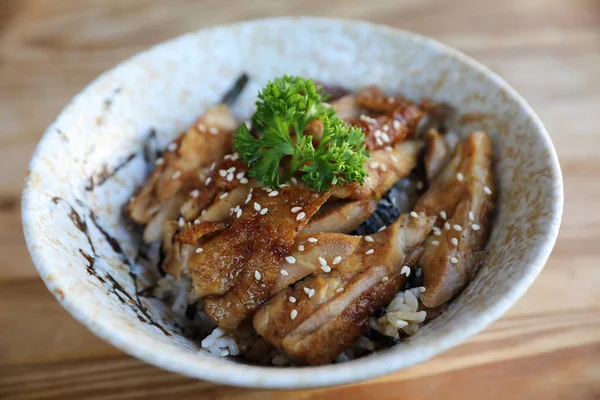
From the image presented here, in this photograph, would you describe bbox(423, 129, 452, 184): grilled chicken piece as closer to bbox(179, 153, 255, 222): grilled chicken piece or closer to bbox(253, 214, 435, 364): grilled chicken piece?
bbox(253, 214, 435, 364): grilled chicken piece

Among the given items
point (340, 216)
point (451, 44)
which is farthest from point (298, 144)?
→ point (451, 44)

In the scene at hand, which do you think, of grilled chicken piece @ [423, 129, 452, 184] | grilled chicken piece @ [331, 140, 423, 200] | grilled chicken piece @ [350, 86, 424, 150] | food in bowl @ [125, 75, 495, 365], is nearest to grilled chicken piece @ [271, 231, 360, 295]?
food in bowl @ [125, 75, 495, 365]

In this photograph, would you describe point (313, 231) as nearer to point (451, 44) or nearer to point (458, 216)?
point (458, 216)

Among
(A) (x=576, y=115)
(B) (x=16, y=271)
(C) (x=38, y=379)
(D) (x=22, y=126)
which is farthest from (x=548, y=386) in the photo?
(D) (x=22, y=126)

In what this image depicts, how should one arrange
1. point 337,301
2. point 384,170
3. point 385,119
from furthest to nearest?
point 385,119 → point 384,170 → point 337,301

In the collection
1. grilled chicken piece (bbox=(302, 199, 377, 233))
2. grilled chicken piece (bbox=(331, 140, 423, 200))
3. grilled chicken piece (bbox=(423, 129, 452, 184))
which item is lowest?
grilled chicken piece (bbox=(302, 199, 377, 233))

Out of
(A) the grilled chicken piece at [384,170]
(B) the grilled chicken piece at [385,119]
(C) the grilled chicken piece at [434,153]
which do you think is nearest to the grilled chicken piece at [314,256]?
(A) the grilled chicken piece at [384,170]
